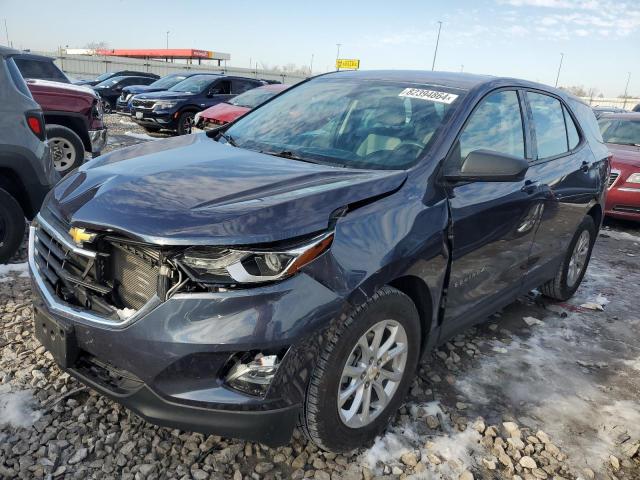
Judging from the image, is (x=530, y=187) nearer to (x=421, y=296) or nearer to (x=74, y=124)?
(x=421, y=296)

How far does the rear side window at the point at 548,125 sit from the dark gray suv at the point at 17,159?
373 centimetres

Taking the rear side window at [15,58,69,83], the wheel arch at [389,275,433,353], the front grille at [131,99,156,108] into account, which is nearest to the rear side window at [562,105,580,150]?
the wheel arch at [389,275,433,353]

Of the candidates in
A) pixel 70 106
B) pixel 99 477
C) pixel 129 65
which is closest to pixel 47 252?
pixel 99 477

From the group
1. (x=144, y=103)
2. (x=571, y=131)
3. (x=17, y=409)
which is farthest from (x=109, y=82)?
(x=17, y=409)

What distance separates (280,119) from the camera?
327 centimetres

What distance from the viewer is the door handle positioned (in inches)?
123

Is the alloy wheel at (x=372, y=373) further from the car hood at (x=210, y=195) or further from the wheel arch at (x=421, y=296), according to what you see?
the car hood at (x=210, y=195)

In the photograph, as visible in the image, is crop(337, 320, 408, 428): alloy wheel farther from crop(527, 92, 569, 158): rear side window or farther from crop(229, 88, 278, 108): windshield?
crop(229, 88, 278, 108): windshield

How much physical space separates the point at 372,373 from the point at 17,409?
1721 millimetres

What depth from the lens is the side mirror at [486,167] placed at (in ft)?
8.16

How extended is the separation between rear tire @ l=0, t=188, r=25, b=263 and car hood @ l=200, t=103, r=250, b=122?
631 cm

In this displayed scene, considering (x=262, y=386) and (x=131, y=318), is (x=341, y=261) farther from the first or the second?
(x=131, y=318)

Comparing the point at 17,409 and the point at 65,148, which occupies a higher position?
the point at 65,148

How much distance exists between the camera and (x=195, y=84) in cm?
1329
